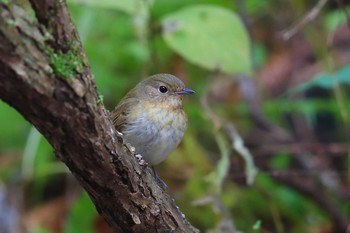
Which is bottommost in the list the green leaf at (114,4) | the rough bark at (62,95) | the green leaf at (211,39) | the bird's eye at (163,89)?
the rough bark at (62,95)

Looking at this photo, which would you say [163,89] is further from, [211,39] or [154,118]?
[211,39]

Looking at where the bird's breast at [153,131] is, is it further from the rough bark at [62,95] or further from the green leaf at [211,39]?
the rough bark at [62,95]

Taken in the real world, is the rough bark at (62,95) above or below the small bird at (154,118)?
below

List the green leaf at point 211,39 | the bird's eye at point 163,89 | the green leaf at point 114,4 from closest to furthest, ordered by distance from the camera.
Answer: the bird's eye at point 163,89 → the green leaf at point 211,39 → the green leaf at point 114,4

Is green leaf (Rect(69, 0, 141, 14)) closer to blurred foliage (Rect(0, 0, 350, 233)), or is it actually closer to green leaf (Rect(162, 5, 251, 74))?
blurred foliage (Rect(0, 0, 350, 233))

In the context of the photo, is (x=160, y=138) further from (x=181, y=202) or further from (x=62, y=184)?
(x=62, y=184)

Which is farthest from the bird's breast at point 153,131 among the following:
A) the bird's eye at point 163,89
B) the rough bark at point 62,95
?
the rough bark at point 62,95

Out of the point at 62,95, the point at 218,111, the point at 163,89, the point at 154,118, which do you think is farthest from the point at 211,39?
the point at 62,95

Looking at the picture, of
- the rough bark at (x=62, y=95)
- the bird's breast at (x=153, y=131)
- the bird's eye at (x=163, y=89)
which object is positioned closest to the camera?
the rough bark at (x=62, y=95)

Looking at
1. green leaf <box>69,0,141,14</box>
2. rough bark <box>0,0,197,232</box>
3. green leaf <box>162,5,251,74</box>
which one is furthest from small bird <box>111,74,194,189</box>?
rough bark <box>0,0,197,232</box>
